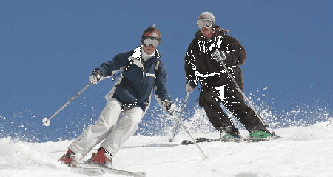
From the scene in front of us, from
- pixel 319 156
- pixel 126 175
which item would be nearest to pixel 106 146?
pixel 126 175

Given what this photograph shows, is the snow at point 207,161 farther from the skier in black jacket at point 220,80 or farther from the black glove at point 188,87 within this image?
the black glove at point 188,87

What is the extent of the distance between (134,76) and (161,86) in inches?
19.6

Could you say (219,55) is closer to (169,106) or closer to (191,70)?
(191,70)

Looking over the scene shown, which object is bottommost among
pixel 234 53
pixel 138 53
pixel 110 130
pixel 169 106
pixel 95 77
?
pixel 110 130

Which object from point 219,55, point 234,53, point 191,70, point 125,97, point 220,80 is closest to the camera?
Answer: point 125,97

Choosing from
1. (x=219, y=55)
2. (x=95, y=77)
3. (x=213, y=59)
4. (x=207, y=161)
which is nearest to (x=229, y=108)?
(x=213, y=59)

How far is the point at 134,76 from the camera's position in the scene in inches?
219

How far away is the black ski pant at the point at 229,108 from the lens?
24.3 feet

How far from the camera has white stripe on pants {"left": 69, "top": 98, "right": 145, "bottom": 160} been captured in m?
5.10

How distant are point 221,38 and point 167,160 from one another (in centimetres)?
302

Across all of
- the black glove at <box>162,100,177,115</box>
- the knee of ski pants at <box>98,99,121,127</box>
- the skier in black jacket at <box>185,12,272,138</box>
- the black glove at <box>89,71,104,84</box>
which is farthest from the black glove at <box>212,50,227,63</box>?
the black glove at <box>89,71,104,84</box>

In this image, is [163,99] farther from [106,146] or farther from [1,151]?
[1,151]

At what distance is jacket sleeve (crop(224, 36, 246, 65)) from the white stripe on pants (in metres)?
2.53

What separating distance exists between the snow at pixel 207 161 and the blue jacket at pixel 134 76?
0.92m
